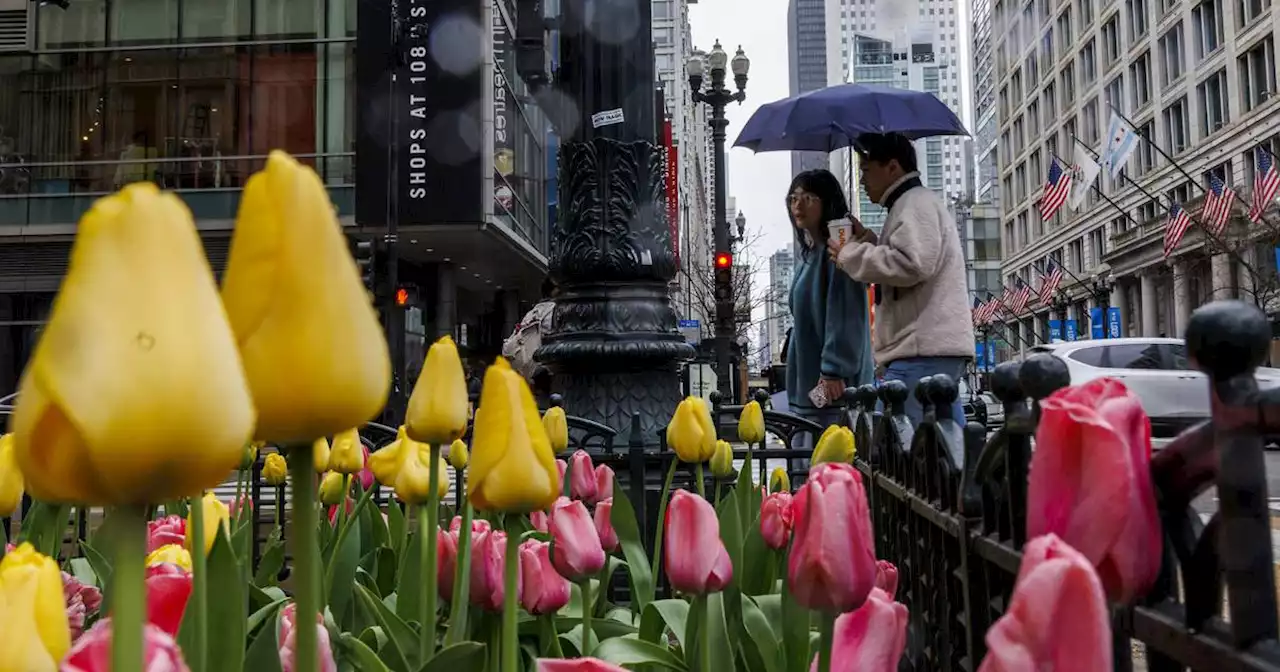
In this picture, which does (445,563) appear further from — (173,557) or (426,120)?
(426,120)

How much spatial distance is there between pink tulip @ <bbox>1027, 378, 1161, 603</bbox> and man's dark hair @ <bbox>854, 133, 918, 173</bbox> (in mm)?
3899

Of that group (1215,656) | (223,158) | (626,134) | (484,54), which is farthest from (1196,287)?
(1215,656)

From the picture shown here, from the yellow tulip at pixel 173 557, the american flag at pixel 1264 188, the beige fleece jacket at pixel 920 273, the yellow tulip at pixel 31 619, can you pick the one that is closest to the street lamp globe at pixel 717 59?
the beige fleece jacket at pixel 920 273

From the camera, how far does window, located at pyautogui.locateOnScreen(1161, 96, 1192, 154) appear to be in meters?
46.5

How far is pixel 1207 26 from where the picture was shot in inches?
1727

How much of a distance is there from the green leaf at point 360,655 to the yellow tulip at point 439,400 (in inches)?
10.8

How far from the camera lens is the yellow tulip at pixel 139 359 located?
0.51 meters

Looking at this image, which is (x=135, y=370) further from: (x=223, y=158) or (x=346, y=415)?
(x=223, y=158)

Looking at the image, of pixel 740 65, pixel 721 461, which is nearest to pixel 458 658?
pixel 721 461

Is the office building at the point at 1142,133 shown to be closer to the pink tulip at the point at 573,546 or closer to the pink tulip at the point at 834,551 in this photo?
the pink tulip at the point at 573,546

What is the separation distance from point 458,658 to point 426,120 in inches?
808

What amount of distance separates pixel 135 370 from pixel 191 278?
0.05 metres

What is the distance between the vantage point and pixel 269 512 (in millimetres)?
5137

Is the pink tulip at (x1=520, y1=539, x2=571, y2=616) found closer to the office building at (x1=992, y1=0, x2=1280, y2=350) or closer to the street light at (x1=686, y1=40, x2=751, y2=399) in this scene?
the street light at (x1=686, y1=40, x2=751, y2=399)
